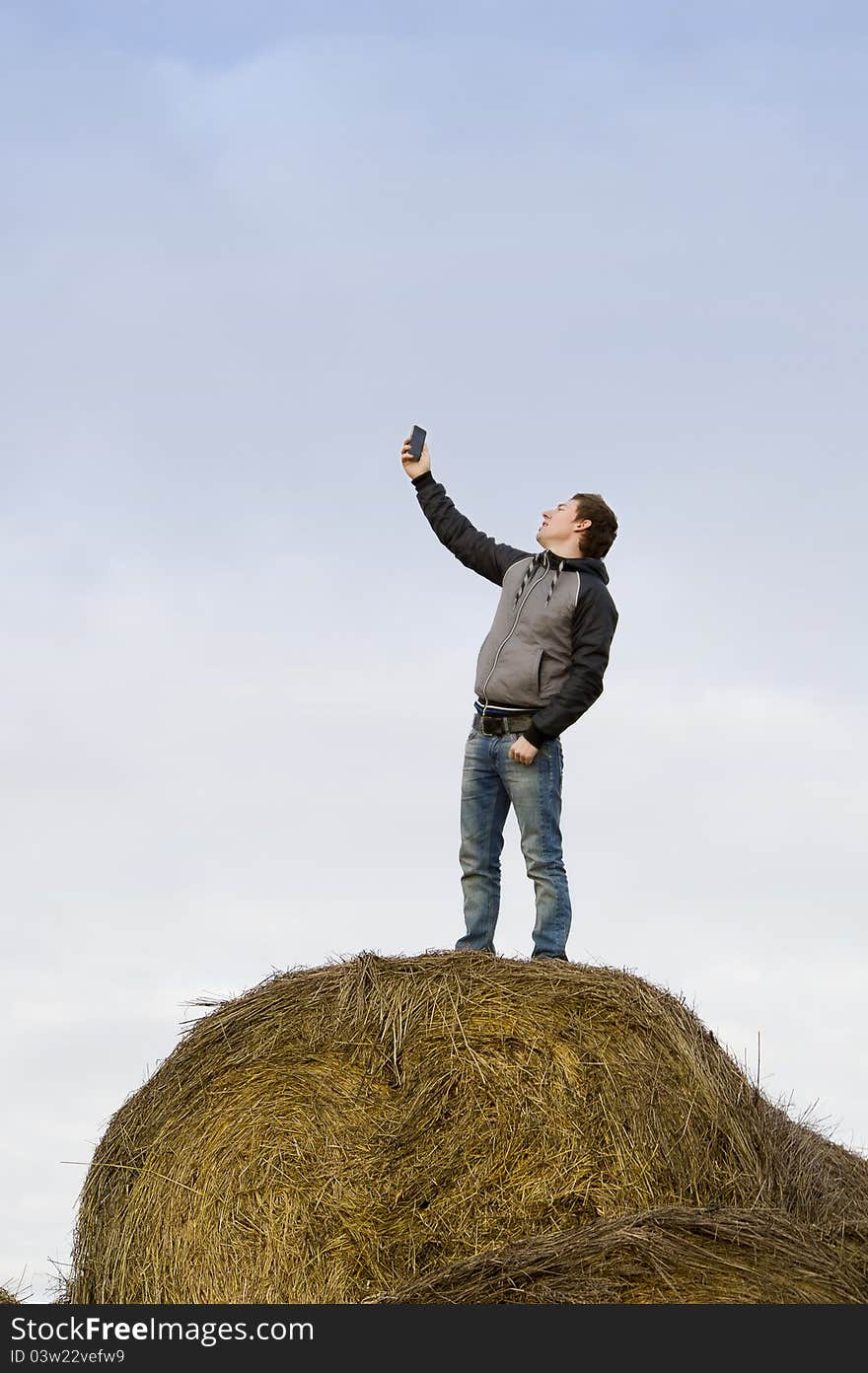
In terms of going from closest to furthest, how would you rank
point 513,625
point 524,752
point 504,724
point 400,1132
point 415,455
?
1. point 400,1132
2. point 524,752
3. point 504,724
4. point 513,625
5. point 415,455

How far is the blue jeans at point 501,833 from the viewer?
19.6 feet

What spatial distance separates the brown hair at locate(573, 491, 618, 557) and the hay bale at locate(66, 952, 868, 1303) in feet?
5.59

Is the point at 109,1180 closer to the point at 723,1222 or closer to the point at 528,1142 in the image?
the point at 528,1142

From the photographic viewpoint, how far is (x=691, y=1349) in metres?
4.12

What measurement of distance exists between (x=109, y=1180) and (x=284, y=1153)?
0.70 meters

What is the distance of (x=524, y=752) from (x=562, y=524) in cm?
95

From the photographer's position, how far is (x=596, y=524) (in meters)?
6.43

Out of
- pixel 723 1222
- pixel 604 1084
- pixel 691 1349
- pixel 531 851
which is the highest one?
pixel 531 851

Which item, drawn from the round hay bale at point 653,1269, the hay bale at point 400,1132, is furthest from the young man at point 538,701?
the round hay bale at point 653,1269

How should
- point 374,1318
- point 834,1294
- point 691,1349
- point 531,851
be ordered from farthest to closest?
point 531,851 → point 834,1294 → point 374,1318 → point 691,1349

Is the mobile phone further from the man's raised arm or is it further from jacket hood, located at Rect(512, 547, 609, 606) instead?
jacket hood, located at Rect(512, 547, 609, 606)

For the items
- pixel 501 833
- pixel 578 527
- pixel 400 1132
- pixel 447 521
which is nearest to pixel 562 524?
pixel 578 527

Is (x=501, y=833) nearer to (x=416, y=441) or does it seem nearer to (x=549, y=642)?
(x=549, y=642)

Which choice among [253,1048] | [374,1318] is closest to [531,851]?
[253,1048]
